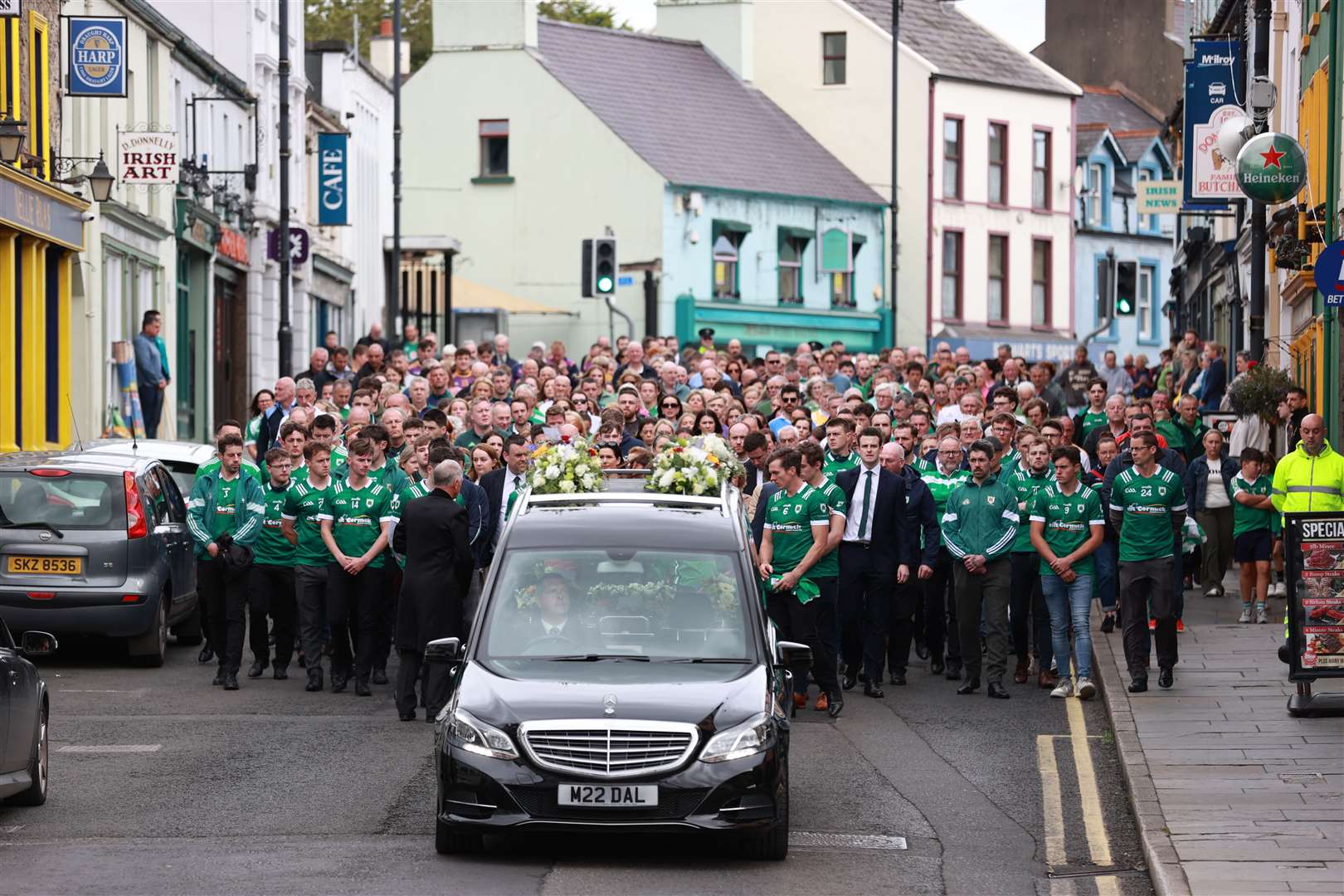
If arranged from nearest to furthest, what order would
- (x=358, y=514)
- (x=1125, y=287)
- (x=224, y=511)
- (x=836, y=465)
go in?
(x=358, y=514)
(x=836, y=465)
(x=224, y=511)
(x=1125, y=287)

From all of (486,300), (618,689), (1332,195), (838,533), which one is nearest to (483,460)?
(838,533)

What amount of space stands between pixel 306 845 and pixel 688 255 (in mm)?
40189

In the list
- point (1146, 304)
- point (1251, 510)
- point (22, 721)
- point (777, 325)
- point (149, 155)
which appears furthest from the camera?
point (1146, 304)

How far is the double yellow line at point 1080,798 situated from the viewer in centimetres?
1076

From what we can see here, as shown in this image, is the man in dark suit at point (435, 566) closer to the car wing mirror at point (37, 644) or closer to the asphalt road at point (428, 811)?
the asphalt road at point (428, 811)

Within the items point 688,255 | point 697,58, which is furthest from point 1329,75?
point 697,58

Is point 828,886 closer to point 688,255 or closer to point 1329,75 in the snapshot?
point 1329,75

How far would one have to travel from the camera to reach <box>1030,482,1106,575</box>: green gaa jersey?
16.1m

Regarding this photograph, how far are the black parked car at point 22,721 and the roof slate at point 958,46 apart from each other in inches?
1813

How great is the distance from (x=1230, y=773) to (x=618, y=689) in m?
4.01

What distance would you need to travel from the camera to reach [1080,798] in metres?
12.4

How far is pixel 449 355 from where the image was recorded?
27984 mm

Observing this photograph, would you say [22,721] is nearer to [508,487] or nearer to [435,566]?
[435,566]

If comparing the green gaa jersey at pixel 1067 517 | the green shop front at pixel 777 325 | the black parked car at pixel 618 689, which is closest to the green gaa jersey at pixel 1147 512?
the green gaa jersey at pixel 1067 517
